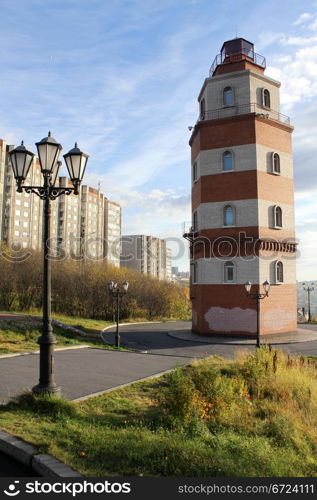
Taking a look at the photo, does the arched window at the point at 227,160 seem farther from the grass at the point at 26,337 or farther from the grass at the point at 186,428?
the grass at the point at 186,428

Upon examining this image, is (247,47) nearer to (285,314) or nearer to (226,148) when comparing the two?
(226,148)

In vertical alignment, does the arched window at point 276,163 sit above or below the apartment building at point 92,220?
below

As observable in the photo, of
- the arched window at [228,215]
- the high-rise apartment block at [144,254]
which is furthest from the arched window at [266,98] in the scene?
the high-rise apartment block at [144,254]

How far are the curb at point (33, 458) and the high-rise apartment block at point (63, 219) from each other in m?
43.6

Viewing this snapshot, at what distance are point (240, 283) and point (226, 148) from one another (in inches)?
315

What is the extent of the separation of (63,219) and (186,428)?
2770 inches

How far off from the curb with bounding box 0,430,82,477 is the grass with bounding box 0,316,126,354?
30.4ft

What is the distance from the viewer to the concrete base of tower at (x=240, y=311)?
66.9ft

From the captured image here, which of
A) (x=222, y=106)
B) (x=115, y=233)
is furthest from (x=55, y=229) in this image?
(x=222, y=106)

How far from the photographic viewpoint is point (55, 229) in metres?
71.9

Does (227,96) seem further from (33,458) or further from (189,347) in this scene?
(33,458)

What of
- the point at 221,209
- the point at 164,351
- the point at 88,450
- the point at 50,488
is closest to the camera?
the point at 50,488

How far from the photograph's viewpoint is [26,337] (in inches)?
703

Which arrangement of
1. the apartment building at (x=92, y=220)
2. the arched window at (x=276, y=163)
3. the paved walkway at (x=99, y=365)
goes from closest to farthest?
the paved walkway at (x=99, y=365) → the arched window at (x=276, y=163) → the apartment building at (x=92, y=220)
